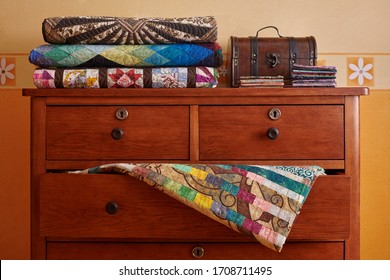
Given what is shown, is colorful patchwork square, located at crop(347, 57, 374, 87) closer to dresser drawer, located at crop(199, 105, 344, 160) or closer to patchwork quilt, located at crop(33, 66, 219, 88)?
dresser drawer, located at crop(199, 105, 344, 160)

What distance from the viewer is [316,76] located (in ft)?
5.83

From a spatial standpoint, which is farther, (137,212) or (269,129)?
(269,129)

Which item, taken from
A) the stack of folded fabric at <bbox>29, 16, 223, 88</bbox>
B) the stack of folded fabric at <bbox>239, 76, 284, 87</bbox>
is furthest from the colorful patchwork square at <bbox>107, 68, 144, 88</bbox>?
the stack of folded fabric at <bbox>239, 76, 284, 87</bbox>

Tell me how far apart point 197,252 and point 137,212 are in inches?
9.4

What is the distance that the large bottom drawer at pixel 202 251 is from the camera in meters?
1.68

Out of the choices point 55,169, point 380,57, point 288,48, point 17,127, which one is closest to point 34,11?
point 17,127

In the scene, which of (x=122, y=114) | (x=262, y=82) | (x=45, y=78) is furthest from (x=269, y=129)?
(x=45, y=78)

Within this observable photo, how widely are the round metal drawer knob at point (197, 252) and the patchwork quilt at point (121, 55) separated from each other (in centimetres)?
59

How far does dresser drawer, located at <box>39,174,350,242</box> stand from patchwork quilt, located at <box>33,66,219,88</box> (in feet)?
1.10

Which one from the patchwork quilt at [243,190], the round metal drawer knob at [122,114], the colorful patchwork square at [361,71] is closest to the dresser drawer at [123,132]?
the round metal drawer knob at [122,114]

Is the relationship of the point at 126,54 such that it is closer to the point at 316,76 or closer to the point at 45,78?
the point at 45,78

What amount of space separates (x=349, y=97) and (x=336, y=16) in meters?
0.67

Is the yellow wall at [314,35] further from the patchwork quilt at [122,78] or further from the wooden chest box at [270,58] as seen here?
the patchwork quilt at [122,78]

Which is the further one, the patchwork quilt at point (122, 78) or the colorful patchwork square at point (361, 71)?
the colorful patchwork square at point (361, 71)
